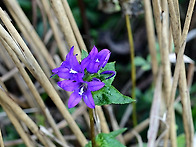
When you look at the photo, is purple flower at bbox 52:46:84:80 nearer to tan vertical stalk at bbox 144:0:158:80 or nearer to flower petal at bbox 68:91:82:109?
flower petal at bbox 68:91:82:109

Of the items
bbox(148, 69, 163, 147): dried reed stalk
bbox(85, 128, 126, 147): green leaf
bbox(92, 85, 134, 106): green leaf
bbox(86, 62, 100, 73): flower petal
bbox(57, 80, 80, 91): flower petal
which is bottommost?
bbox(148, 69, 163, 147): dried reed stalk

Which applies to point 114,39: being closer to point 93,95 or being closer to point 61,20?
point 61,20

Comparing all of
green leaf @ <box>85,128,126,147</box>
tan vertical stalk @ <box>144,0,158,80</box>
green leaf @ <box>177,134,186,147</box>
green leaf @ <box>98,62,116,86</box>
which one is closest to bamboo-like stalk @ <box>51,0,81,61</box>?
green leaf @ <box>98,62,116,86</box>

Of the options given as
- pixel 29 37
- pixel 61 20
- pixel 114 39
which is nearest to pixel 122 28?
pixel 114 39

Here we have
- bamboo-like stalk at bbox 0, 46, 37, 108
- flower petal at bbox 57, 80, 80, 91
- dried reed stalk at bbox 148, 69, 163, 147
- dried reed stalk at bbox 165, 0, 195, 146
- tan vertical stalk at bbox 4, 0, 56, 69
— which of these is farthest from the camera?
bamboo-like stalk at bbox 0, 46, 37, 108

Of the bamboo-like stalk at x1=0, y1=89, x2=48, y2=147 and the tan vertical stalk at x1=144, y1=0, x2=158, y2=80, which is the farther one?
the tan vertical stalk at x1=144, y1=0, x2=158, y2=80

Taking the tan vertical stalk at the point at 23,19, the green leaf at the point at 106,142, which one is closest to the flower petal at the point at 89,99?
the green leaf at the point at 106,142
